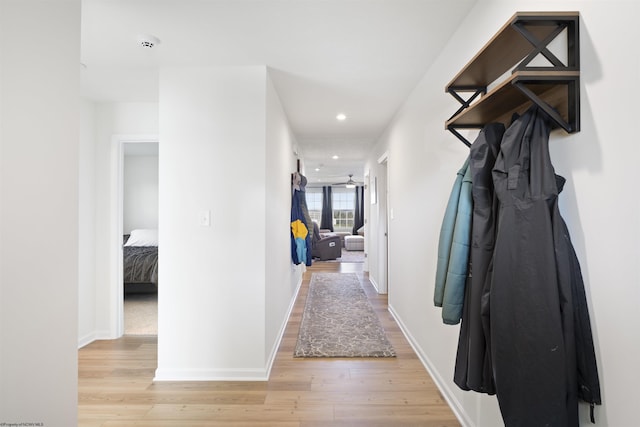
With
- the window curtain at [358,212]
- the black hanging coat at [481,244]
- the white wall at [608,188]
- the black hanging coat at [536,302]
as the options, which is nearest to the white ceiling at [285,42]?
the white wall at [608,188]

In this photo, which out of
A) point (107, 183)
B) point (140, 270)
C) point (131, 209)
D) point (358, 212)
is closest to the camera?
point (107, 183)

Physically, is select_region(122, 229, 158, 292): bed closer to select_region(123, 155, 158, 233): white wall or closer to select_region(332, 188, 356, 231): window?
select_region(123, 155, 158, 233): white wall

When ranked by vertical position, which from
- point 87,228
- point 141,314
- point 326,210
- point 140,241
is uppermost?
point 326,210

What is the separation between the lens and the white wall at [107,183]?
3047 mm

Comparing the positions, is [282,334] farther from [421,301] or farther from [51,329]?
[51,329]

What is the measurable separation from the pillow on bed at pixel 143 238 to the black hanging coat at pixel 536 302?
5.50 m

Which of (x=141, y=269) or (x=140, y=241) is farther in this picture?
(x=140, y=241)

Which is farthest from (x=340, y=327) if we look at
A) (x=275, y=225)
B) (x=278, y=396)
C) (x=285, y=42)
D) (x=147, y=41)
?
(x=147, y=41)

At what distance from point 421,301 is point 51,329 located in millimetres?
2392

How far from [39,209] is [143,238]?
15.7ft

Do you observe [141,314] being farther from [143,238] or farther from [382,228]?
[382,228]

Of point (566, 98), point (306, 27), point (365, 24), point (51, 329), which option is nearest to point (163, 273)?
point (51, 329)

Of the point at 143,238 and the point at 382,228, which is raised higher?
the point at 382,228

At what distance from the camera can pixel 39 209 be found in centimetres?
103
